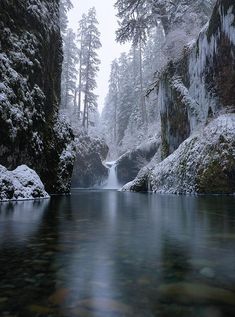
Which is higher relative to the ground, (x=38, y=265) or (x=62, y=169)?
(x=62, y=169)

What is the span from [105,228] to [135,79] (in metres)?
51.5

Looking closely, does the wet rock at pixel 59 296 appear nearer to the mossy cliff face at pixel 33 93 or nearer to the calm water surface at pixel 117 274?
the calm water surface at pixel 117 274

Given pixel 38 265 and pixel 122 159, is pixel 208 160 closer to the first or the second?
pixel 38 265

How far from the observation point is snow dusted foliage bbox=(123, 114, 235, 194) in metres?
14.7

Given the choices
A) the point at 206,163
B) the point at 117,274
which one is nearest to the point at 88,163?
the point at 206,163

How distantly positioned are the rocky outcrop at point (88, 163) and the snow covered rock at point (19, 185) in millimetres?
26511

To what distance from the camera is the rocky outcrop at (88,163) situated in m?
38.4

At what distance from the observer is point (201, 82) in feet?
63.4

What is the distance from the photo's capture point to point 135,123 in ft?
164

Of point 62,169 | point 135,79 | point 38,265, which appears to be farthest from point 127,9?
point 135,79

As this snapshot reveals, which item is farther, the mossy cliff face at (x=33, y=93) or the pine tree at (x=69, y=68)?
the pine tree at (x=69, y=68)

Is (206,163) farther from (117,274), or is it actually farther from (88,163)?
(88,163)

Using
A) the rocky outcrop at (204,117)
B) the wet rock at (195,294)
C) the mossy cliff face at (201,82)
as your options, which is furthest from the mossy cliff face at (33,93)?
the wet rock at (195,294)

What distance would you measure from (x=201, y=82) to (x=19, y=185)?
42.9 feet
